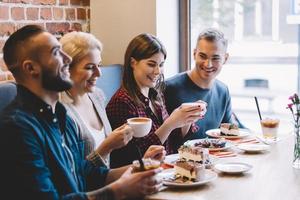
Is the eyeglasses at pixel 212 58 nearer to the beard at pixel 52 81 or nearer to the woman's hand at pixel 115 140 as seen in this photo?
the woman's hand at pixel 115 140

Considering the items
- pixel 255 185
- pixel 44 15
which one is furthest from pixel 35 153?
pixel 44 15

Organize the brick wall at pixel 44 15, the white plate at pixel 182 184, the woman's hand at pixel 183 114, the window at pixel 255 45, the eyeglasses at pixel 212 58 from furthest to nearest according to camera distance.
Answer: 1. the window at pixel 255 45
2. the eyeglasses at pixel 212 58
3. the brick wall at pixel 44 15
4. the woman's hand at pixel 183 114
5. the white plate at pixel 182 184

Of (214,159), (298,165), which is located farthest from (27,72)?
(298,165)

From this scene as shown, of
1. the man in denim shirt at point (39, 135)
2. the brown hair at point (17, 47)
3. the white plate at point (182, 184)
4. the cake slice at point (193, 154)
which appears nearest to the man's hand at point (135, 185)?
the man in denim shirt at point (39, 135)

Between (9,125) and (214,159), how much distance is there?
1.02 meters

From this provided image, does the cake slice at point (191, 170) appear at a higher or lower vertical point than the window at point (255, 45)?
lower

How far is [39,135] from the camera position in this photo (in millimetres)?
1646

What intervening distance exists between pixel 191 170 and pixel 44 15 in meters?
1.56

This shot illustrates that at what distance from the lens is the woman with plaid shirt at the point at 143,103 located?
2449 mm

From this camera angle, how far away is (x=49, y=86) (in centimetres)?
173

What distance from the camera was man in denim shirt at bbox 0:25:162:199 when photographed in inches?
61.6

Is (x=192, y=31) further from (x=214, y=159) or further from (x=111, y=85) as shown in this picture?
(x=214, y=159)

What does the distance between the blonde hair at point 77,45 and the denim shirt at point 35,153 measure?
1.17ft

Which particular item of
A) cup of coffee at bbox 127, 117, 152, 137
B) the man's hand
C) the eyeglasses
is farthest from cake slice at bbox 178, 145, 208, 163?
the eyeglasses
